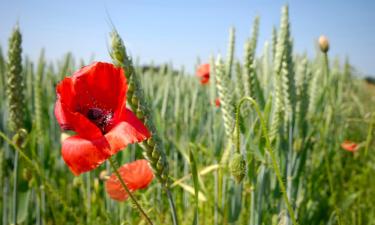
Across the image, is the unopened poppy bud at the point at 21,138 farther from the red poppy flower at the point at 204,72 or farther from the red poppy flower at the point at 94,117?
the red poppy flower at the point at 204,72

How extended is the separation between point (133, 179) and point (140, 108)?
0.37 meters

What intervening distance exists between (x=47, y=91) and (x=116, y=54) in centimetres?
199

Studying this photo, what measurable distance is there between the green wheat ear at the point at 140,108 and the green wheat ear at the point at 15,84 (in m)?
0.45

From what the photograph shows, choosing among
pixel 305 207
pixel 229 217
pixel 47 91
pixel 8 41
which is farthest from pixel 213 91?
pixel 47 91

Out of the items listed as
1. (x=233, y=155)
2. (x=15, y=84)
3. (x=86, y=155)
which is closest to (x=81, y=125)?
(x=86, y=155)

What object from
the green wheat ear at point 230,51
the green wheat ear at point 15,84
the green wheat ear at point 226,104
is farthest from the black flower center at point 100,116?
the green wheat ear at point 230,51

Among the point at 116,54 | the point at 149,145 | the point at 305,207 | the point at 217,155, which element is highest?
the point at 116,54

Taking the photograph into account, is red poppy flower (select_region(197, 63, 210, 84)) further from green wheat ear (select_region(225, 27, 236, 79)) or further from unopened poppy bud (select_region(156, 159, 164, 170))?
unopened poppy bud (select_region(156, 159, 164, 170))

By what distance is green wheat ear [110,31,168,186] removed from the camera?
43cm

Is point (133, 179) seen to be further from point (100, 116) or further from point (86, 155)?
point (86, 155)

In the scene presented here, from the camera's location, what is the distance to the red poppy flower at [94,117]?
41 centimetres

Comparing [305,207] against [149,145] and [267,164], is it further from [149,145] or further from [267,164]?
[149,145]

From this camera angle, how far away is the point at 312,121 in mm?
1272

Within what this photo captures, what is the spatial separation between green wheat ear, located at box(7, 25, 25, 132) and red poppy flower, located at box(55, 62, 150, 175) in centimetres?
32
